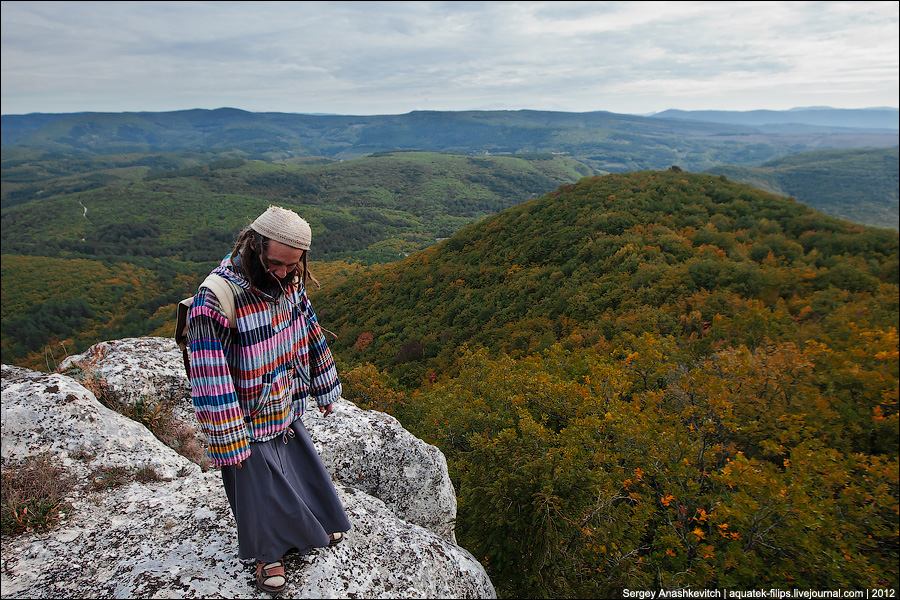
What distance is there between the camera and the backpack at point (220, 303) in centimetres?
259

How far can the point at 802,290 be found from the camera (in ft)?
66.0

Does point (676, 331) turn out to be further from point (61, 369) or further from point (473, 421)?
point (61, 369)

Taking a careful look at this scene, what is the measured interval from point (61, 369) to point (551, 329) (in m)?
20.5

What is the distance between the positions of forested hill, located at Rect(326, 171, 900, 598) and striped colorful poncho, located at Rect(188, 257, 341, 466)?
271 centimetres

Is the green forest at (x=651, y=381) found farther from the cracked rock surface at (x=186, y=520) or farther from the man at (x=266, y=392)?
the man at (x=266, y=392)

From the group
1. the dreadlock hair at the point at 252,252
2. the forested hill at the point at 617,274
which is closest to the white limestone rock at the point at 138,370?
the dreadlock hair at the point at 252,252

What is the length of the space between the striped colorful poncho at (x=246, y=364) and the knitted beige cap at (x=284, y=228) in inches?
15.1

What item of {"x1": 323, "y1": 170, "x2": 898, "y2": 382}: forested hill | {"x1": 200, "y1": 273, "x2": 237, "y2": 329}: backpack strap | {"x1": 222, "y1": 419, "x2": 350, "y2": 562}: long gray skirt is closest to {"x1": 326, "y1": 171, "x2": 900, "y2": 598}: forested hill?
{"x1": 323, "y1": 170, "x2": 898, "y2": 382}: forested hill

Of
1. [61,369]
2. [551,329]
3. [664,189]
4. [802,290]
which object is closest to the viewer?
[61,369]

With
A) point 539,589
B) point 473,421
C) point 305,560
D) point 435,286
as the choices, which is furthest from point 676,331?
point 435,286

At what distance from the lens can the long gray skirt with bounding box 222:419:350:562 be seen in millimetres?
2926

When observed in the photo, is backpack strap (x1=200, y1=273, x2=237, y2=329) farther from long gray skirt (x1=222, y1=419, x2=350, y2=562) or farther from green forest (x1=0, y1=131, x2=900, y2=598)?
green forest (x1=0, y1=131, x2=900, y2=598)

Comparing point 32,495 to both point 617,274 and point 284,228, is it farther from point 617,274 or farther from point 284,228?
point 617,274

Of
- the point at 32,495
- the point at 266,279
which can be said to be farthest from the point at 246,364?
the point at 32,495
